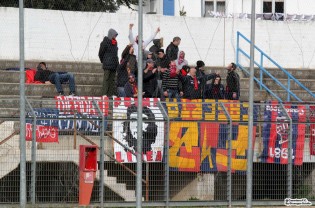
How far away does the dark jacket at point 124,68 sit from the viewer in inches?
965

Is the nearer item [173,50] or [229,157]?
[229,157]

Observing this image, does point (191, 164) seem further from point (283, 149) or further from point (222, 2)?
point (222, 2)

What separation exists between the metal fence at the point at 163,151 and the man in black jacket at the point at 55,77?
3.30 m

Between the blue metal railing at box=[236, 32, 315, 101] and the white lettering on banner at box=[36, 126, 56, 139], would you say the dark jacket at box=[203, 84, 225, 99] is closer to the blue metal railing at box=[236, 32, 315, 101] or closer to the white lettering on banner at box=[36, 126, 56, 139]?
the blue metal railing at box=[236, 32, 315, 101]

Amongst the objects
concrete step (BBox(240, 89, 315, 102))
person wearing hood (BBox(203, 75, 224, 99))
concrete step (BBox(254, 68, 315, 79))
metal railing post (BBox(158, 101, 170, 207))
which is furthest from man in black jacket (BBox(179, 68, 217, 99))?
concrete step (BBox(254, 68, 315, 79))

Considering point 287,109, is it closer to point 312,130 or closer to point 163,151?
point 312,130

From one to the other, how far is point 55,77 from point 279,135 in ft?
20.3

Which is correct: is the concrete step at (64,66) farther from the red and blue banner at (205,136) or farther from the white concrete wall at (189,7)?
the white concrete wall at (189,7)

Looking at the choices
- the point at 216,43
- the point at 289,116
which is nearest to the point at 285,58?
the point at 216,43

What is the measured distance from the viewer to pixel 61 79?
2544 cm

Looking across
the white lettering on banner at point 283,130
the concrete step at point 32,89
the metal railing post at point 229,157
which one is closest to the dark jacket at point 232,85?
the white lettering on banner at point 283,130

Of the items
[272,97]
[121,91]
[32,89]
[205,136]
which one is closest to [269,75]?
[272,97]

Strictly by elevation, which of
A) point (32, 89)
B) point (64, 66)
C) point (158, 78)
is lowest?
point (32, 89)

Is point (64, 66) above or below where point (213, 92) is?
above
